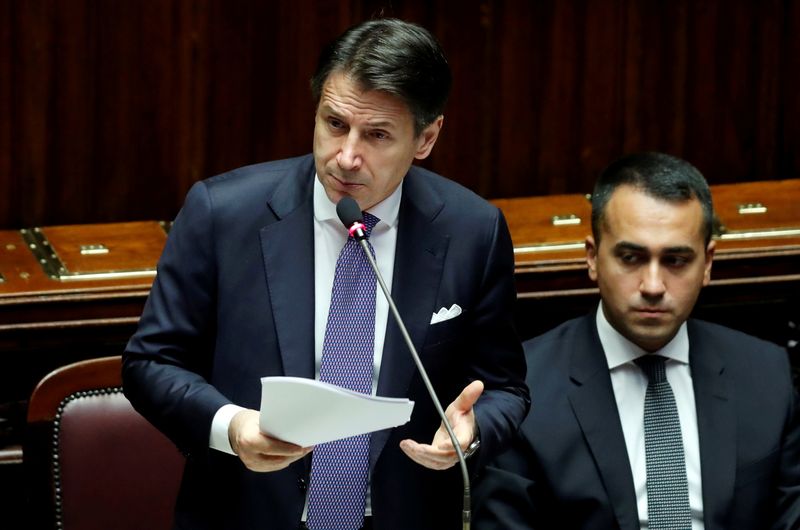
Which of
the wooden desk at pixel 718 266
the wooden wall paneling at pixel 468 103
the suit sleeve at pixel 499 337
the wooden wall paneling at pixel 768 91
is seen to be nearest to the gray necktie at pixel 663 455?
the suit sleeve at pixel 499 337

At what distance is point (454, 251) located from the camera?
240 centimetres

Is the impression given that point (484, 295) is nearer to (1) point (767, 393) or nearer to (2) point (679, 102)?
(1) point (767, 393)

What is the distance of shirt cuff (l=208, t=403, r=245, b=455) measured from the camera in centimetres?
219

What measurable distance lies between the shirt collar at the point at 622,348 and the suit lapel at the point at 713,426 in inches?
0.9

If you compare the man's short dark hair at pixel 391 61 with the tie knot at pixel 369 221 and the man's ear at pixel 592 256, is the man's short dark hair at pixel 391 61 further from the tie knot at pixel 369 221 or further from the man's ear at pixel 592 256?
the man's ear at pixel 592 256

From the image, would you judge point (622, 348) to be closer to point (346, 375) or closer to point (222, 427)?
point (346, 375)

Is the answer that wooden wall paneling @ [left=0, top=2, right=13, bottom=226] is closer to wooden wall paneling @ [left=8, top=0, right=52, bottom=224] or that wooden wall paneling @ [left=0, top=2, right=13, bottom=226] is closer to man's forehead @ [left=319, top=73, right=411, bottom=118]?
wooden wall paneling @ [left=8, top=0, right=52, bottom=224]

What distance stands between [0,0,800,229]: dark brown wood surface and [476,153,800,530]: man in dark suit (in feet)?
2.96

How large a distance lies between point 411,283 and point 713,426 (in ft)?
2.69

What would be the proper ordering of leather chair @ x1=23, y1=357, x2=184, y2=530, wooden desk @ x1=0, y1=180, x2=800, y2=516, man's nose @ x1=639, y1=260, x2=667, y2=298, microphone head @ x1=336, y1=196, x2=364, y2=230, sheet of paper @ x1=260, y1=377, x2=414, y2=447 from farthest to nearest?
wooden desk @ x1=0, y1=180, x2=800, y2=516
man's nose @ x1=639, y1=260, x2=667, y2=298
leather chair @ x1=23, y1=357, x2=184, y2=530
microphone head @ x1=336, y1=196, x2=364, y2=230
sheet of paper @ x1=260, y1=377, x2=414, y2=447

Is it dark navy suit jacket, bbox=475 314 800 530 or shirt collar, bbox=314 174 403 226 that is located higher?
shirt collar, bbox=314 174 403 226

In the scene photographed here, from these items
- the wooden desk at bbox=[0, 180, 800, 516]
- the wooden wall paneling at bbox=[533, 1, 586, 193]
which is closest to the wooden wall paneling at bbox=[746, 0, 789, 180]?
the wooden desk at bbox=[0, 180, 800, 516]

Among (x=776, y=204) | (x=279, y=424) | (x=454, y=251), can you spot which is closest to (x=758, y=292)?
(x=776, y=204)

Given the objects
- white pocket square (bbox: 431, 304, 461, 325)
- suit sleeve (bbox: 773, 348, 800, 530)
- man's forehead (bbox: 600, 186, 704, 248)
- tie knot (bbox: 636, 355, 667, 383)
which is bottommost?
suit sleeve (bbox: 773, 348, 800, 530)
